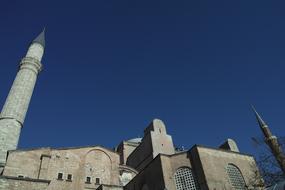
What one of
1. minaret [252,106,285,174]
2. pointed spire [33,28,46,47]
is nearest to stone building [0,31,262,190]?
minaret [252,106,285,174]

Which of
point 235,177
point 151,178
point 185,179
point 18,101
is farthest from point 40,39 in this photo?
point 235,177

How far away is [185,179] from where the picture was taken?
17.5m

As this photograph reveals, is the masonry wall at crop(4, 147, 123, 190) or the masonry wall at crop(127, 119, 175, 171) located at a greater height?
the masonry wall at crop(127, 119, 175, 171)

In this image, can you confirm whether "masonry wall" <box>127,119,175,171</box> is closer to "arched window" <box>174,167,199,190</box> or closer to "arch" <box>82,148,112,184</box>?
"arch" <box>82,148,112,184</box>

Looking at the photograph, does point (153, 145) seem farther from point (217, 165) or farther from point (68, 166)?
point (217, 165)

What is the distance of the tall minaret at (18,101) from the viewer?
2202cm

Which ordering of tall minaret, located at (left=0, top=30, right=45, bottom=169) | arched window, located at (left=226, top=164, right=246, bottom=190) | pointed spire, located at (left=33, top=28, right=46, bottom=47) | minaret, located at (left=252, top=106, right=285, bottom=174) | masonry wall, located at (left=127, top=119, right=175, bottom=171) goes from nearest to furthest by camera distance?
minaret, located at (left=252, top=106, right=285, bottom=174) → arched window, located at (left=226, top=164, right=246, bottom=190) → tall minaret, located at (left=0, top=30, right=45, bottom=169) → masonry wall, located at (left=127, top=119, right=175, bottom=171) → pointed spire, located at (left=33, top=28, right=46, bottom=47)

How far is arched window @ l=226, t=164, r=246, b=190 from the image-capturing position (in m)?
17.6

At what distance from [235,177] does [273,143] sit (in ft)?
11.9

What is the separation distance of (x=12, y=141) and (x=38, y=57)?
10.9m

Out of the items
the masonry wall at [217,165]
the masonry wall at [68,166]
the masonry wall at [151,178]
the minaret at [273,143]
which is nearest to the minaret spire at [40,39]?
the masonry wall at [68,166]

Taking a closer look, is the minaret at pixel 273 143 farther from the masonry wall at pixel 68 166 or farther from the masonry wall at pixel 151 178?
the masonry wall at pixel 68 166

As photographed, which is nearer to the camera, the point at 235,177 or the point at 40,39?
the point at 235,177

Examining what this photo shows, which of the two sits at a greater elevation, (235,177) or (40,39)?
(40,39)
